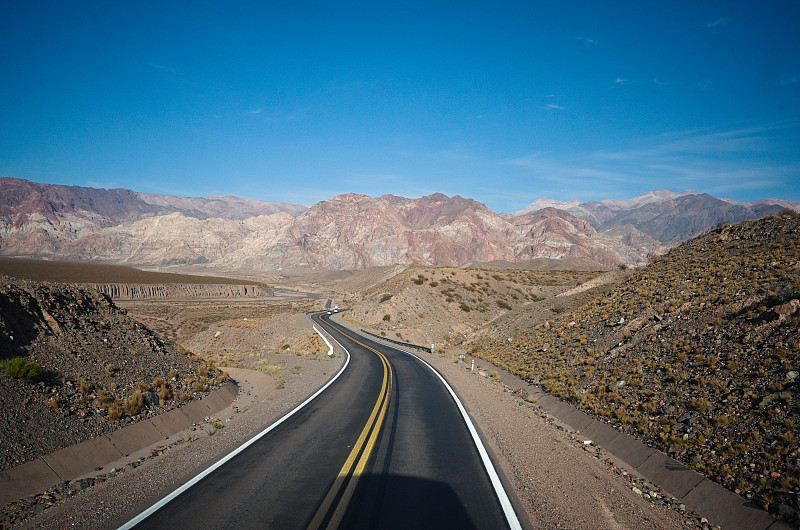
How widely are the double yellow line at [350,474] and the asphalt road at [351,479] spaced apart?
0.02 m

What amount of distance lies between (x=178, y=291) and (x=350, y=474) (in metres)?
115

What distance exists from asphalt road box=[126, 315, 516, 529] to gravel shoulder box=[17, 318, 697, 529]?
2.05 feet

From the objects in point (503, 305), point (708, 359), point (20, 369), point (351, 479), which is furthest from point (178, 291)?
point (708, 359)

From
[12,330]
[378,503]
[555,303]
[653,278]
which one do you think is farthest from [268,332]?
[378,503]

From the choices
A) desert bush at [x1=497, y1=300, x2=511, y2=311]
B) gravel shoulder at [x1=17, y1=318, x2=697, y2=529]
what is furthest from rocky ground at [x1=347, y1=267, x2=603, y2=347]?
gravel shoulder at [x1=17, y1=318, x2=697, y2=529]

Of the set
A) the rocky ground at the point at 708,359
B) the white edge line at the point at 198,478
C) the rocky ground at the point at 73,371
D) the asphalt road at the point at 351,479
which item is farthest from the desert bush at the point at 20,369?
the rocky ground at the point at 708,359

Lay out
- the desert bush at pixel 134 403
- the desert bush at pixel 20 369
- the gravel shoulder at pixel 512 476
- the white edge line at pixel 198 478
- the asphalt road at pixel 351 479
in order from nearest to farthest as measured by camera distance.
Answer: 1. the white edge line at pixel 198 478
2. the asphalt road at pixel 351 479
3. the gravel shoulder at pixel 512 476
4. the desert bush at pixel 20 369
5. the desert bush at pixel 134 403

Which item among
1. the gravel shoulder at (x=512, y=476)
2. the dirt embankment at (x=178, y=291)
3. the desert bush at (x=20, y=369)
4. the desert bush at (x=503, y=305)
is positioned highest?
the desert bush at (x=20, y=369)

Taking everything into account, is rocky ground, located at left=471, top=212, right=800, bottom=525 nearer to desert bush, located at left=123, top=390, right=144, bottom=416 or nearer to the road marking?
the road marking

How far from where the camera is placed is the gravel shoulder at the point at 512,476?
5.89 metres

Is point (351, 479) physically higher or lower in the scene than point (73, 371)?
lower

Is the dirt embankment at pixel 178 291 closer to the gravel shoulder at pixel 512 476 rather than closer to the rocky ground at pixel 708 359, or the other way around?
the gravel shoulder at pixel 512 476

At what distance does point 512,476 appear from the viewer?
292 inches

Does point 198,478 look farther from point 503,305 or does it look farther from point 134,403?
point 503,305
